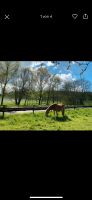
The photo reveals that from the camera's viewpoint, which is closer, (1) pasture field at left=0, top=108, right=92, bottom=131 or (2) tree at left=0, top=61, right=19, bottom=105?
(1) pasture field at left=0, top=108, right=92, bottom=131

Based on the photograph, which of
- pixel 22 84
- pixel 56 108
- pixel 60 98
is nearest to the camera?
pixel 56 108

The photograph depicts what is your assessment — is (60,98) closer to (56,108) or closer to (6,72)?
(56,108)

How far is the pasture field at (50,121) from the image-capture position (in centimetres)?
300

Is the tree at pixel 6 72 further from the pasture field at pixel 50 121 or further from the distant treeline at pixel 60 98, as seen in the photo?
the pasture field at pixel 50 121

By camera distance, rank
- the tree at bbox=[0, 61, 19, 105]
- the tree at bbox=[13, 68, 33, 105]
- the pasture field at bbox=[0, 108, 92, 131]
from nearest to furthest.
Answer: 1. the pasture field at bbox=[0, 108, 92, 131]
2. the tree at bbox=[0, 61, 19, 105]
3. the tree at bbox=[13, 68, 33, 105]

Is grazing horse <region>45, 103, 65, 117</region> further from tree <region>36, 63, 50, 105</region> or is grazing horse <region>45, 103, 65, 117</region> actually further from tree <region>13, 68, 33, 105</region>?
tree <region>13, 68, 33, 105</region>

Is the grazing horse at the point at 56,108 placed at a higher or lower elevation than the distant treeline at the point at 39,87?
lower

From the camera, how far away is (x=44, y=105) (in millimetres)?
3254

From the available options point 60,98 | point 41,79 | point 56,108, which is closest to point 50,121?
point 56,108

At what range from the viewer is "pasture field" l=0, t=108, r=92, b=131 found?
118 inches

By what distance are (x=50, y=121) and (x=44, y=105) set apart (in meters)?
0.18
